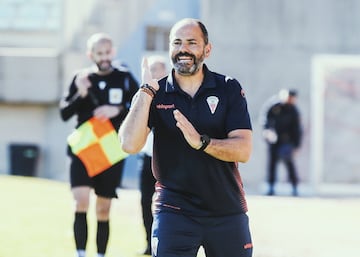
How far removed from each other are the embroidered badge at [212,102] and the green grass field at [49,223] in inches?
158

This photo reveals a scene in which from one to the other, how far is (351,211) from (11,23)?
13957 mm

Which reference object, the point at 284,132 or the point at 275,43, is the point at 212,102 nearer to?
the point at 284,132

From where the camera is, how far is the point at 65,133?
23.3 metres

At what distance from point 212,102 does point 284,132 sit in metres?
11.8

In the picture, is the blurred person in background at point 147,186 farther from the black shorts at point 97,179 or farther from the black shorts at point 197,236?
the black shorts at point 197,236

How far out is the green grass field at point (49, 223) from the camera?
938 cm

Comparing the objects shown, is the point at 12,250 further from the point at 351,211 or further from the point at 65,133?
the point at 65,133

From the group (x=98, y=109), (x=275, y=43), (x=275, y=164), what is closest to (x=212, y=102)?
(x=98, y=109)

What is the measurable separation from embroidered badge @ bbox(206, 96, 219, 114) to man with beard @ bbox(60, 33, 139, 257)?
2.84 meters

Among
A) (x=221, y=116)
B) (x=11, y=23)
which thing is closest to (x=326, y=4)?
(x=11, y=23)

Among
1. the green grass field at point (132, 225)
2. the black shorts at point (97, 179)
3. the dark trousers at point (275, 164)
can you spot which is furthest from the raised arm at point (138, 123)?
the dark trousers at point (275, 164)

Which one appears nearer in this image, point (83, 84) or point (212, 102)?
point (212, 102)

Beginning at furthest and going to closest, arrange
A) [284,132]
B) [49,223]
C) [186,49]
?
[284,132] < [49,223] < [186,49]

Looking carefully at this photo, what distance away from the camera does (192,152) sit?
520 centimetres
